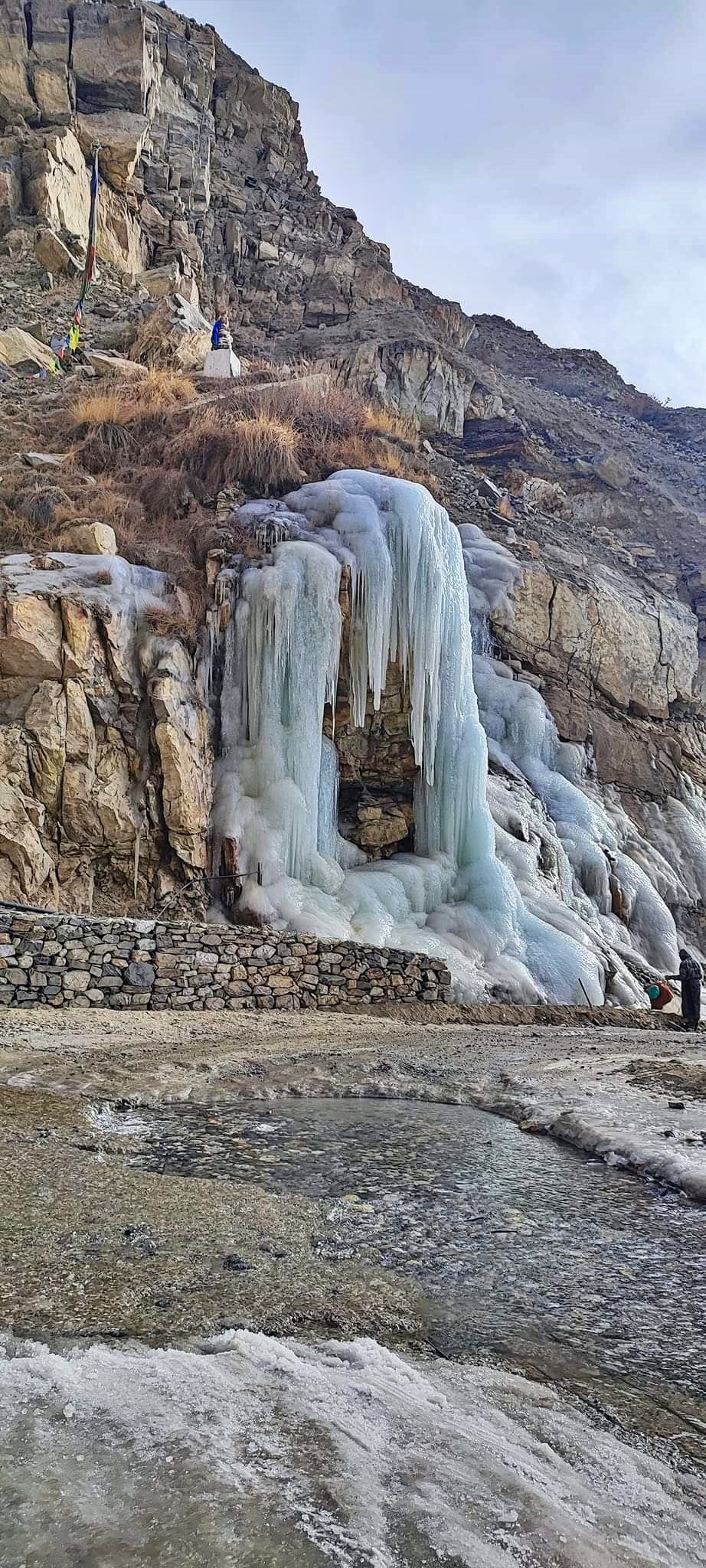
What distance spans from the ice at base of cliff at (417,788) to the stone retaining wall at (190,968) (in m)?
1.00

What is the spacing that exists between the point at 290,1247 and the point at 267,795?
983 cm

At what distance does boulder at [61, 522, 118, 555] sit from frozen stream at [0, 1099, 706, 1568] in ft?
39.0

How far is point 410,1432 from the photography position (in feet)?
6.03

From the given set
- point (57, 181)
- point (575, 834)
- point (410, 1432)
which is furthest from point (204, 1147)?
point (57, 181)

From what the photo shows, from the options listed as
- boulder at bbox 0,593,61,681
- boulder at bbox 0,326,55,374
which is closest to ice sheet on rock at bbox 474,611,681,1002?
boulder at bbox 0,593,61,681

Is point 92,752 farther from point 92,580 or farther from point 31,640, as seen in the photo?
point 92,580

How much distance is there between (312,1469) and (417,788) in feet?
44.5

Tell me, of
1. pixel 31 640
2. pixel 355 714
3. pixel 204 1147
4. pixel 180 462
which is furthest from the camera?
pixel 180 462

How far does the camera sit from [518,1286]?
2.77 m

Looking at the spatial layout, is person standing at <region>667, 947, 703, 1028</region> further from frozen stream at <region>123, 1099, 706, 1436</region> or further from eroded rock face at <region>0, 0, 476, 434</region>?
eroded rock face at <region>0, 0, 476, 434</region>

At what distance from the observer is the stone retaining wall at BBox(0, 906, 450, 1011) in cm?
894

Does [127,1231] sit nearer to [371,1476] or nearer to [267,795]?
[371,1476]

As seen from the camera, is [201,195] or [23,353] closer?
[23,353]

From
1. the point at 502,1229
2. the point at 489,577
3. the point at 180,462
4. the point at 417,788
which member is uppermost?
the point at 180,462
